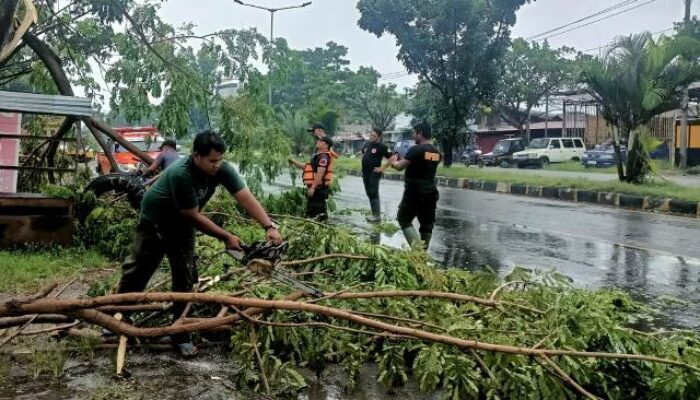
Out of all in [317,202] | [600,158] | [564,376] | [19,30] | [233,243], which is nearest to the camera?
[564,376]

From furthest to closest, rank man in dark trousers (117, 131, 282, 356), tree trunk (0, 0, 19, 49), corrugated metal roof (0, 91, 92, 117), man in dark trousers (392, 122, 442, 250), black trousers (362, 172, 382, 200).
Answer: black trousers (362, 172, 382, 200) < corrugated metal roof (0, 91, 92, 117) < man in dark trousers (392, 122, 442, 250) < tree trunk (0, 0, 19, 49) < man in dark trousers (117, 131, 282, 356)

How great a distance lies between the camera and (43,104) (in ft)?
24.8

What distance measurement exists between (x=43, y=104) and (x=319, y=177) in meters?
3.45

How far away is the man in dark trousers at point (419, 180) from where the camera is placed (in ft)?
23.9

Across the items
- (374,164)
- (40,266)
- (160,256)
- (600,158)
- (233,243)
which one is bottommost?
(40,266)

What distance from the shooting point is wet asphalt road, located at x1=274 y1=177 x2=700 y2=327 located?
653 cm

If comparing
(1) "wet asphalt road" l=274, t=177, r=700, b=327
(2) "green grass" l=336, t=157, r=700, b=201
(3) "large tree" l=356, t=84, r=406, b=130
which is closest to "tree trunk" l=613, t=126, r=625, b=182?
(2) "green grass" l=336, t=157, r=700, b=201

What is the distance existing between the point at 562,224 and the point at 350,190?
837 cm

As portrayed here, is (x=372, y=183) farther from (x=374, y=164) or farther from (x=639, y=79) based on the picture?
(x=639, y=79)

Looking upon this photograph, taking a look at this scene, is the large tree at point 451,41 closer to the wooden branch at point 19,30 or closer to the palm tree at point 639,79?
the palm tree at point 639,79

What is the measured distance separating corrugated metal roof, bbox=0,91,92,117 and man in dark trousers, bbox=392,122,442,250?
3857mm

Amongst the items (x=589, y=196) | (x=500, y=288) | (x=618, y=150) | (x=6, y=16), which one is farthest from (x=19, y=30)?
(x=618, y=150)

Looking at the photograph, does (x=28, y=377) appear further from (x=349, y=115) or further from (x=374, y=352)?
(x=349, y=115)

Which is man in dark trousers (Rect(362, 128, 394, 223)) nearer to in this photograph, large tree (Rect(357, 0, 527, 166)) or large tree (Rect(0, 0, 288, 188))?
large tree (Rect(0, 0, 288, 188))
